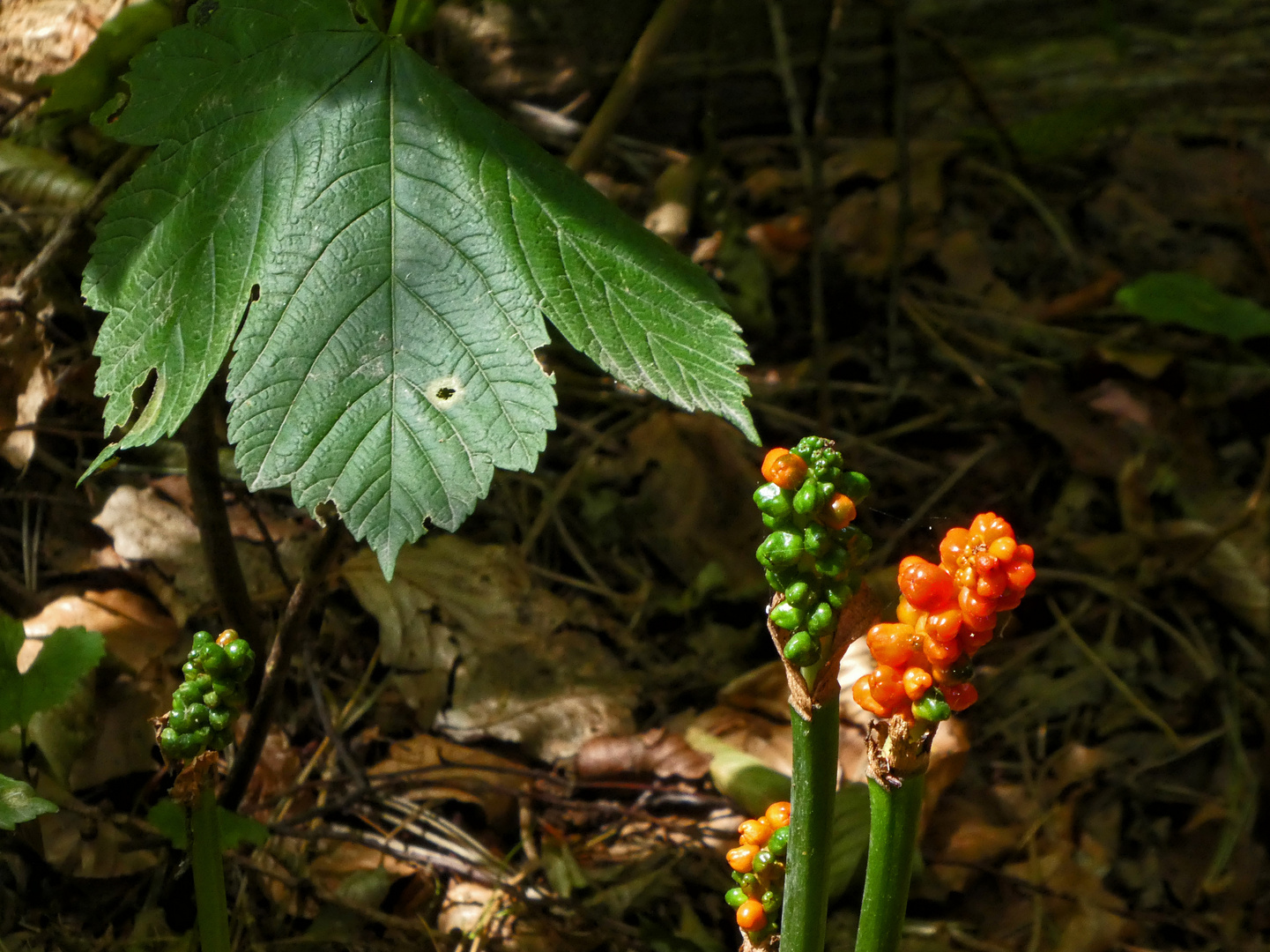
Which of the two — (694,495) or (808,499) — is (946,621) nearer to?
(808,499)

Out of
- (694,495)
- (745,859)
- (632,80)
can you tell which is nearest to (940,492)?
(694,495)

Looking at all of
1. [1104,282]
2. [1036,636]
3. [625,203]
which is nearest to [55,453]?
[625,203]

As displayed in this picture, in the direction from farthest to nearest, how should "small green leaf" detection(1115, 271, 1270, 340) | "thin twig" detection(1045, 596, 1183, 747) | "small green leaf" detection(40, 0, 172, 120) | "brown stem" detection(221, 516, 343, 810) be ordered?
"small green leaf" detection(1115, 271, 1270, 340) → "thin twig" detection(1045, 596, 1183, 747) → "small green leaf" detection(40, 0, 172, 120) → "brown stem" detection(221, 516, 343, 810)

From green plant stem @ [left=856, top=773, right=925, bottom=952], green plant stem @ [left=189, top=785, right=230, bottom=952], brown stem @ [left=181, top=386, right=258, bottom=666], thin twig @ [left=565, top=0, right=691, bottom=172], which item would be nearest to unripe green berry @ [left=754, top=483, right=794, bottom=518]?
green plant stem @ [left=856, top=773, right=925, bottom=952]

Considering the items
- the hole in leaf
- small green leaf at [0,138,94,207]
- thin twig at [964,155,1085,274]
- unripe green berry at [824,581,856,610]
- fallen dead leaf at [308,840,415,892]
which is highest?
thin twig at [964,155,1085,274]

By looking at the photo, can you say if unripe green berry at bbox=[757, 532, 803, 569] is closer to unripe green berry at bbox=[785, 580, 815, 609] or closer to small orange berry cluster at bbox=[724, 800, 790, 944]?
unripe green berry at bbox=[785, 580, 815, 609]

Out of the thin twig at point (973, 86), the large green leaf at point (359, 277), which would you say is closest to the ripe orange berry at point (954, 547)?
the large green leaf at point (359, 277)

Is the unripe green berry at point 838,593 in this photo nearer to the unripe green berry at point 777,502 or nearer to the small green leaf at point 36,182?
the unripe green berry at point 777,502

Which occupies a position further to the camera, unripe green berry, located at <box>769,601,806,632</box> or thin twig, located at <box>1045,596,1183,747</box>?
thin twig, located at <box>1045,596,1183,747</box>

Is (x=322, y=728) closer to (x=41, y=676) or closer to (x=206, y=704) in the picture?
(x=41, y=676)
